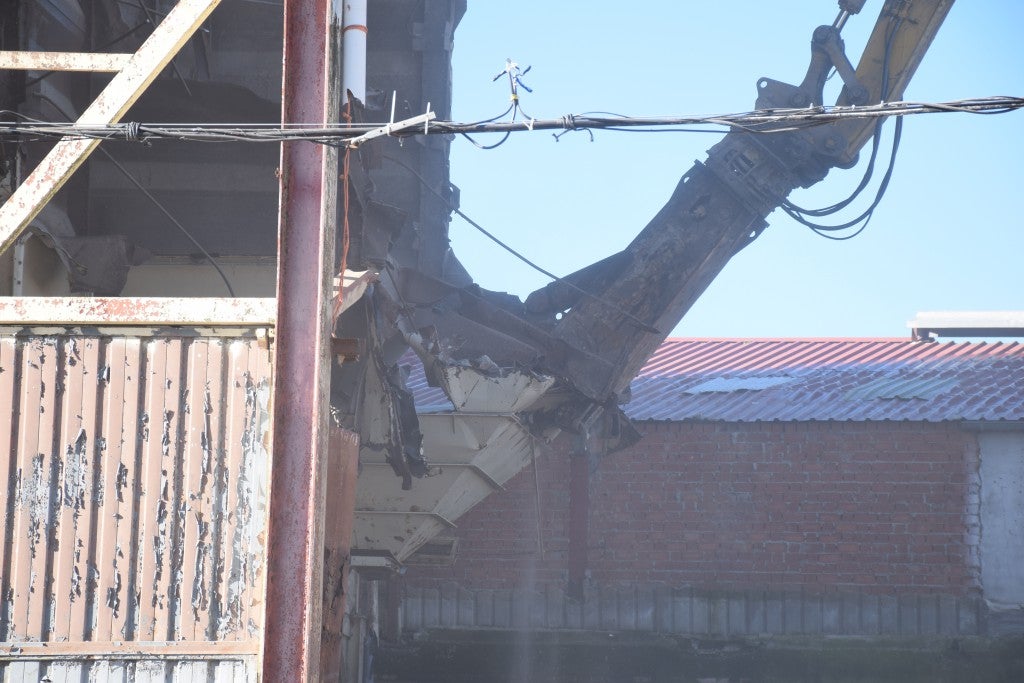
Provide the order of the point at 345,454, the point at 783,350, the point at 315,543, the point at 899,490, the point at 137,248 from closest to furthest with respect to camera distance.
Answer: the point at 315,543, the point at 345,454, the point at 137,248, the point at 899,490, the point at 783,350

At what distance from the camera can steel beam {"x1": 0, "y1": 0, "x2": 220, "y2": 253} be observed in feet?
19.5

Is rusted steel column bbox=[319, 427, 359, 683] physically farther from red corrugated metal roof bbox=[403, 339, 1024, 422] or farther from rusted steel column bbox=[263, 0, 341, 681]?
red corrugated metal roof bbox=[403, 339, 1024, 422]

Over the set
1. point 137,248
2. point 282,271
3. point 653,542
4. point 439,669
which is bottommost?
point 439,669

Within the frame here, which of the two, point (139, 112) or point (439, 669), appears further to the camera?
point (439, 669)

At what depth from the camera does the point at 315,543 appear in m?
5.55

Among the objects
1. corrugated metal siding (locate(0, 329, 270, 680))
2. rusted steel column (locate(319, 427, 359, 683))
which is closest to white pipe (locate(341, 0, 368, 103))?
corrugated metal siding (locate(0, 329, 270, 680))

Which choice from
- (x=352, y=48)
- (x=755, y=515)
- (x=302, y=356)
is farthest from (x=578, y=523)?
(x=352, y=48)

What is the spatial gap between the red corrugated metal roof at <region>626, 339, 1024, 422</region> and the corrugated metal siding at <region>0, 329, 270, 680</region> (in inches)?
396

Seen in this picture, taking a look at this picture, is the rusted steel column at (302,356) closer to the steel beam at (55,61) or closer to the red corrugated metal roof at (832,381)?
the steel beam at (55,61)

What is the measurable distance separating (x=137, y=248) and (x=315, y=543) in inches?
148

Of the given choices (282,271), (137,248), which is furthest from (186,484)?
(137,248)

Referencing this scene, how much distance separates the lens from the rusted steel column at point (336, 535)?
255 inches

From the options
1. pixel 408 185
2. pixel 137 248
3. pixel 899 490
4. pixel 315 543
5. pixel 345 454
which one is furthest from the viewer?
pixel 899 490

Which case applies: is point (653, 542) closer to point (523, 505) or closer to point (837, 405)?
point (523, 505)
